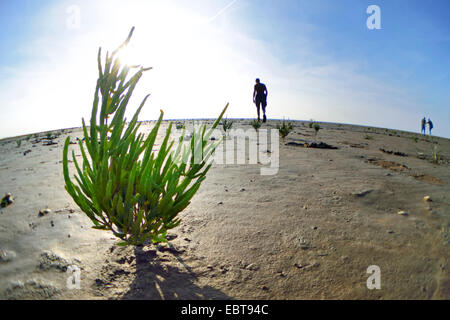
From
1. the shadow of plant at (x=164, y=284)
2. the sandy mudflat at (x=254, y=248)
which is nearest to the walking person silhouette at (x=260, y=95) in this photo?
the sandy mudflat at (x=254, y=248)

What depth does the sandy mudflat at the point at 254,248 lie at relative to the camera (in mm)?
1155

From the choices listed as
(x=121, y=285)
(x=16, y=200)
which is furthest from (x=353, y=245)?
(x=16, y=200)

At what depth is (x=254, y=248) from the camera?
1.50 m

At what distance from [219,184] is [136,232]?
4.84 ft

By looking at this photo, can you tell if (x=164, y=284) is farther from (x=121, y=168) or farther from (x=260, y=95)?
(x=260, y=95)

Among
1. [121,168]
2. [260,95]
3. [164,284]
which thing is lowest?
[164,284]

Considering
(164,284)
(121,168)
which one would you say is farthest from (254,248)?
(121,168)

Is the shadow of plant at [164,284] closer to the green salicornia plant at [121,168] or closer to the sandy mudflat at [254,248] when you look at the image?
the sandy mudflat at [254,248]

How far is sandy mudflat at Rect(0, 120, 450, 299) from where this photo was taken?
1155mm

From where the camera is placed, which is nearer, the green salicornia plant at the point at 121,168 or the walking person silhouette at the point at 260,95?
the green salicornia plant at the point at 121,168

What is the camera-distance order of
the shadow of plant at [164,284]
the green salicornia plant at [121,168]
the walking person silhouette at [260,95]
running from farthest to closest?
the walking person silhouette at [260,95], the green salicornia plant at [121,168], the shadow of plant at [164,284]

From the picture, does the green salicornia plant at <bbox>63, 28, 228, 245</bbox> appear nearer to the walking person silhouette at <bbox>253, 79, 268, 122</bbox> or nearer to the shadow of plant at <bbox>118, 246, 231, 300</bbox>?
the shadow of plant at <bbox>118, 246, 231, 300</bbox>

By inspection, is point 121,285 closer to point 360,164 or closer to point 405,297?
point 405,297

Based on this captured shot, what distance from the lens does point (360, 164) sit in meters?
3.59
